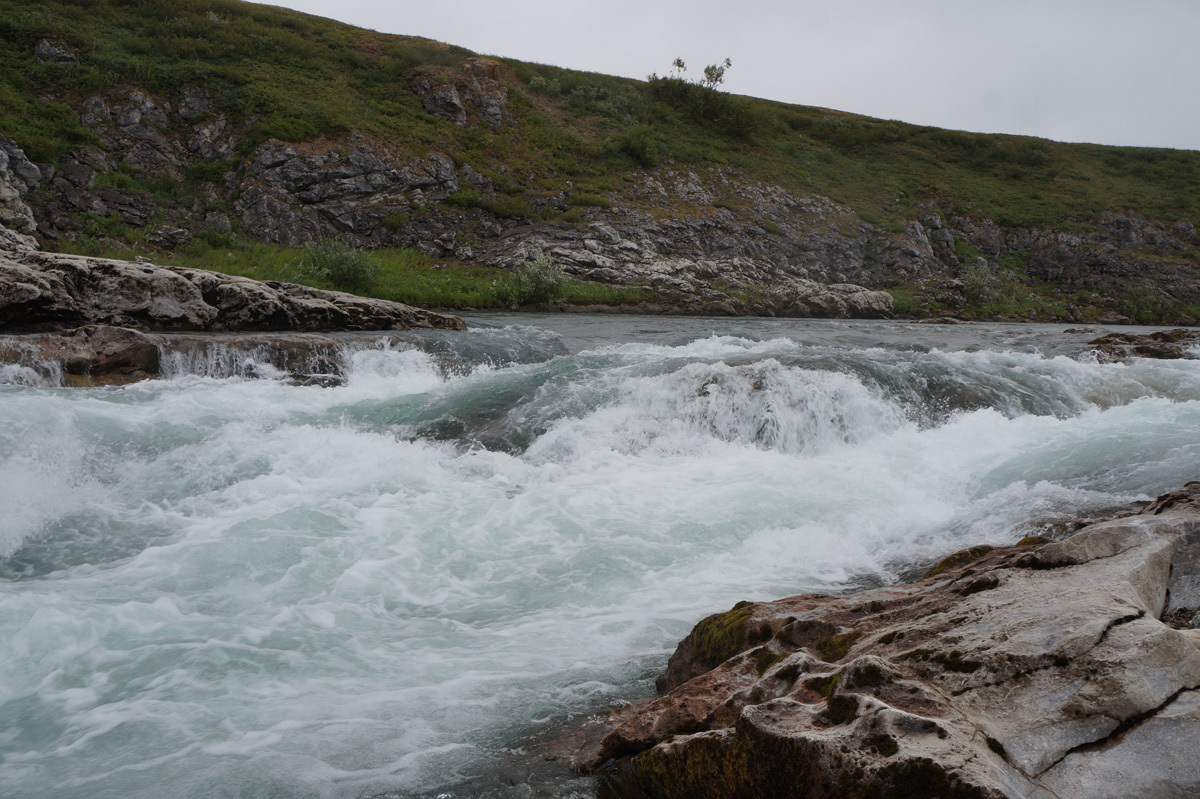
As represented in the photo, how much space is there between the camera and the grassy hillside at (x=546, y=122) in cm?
2817

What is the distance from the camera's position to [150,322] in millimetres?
14000

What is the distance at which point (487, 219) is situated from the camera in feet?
101

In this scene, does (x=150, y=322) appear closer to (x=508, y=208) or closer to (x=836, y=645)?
(x=836, y=645)

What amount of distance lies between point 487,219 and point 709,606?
2806cm

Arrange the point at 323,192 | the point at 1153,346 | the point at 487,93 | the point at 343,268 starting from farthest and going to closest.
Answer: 1. the point at 487,93
2. the point at 323,192
3. the point at 343,268
4. the point at 1153,346

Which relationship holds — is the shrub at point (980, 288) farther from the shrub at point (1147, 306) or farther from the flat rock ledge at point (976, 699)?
the flat rock ledge at point (976, 699)

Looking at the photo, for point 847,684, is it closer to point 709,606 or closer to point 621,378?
point 709,606

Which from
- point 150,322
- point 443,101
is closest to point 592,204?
point 443,101

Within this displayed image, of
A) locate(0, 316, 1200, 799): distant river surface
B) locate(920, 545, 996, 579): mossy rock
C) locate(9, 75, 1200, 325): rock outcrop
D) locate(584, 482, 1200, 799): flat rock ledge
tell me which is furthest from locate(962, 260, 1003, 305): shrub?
locate(584, 482, 1200, 799): flat rock ledge

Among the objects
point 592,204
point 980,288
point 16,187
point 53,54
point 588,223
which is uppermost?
point 53,54

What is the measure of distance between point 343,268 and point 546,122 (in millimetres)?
21559

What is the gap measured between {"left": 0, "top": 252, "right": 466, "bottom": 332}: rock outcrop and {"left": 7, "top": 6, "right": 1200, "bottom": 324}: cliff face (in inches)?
128

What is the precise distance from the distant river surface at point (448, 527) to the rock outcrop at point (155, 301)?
3.24m

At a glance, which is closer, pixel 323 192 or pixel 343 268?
pixel 343 268
